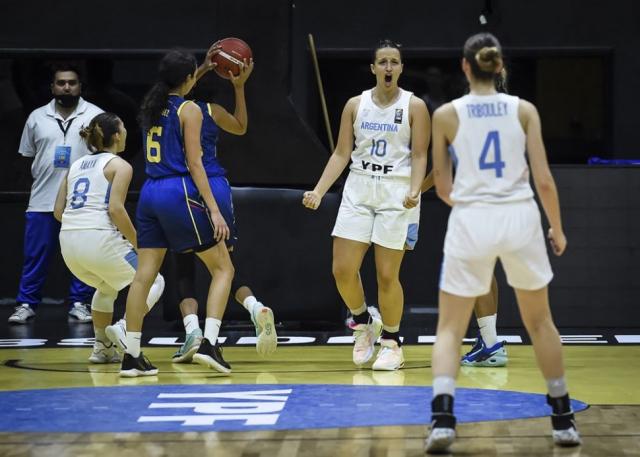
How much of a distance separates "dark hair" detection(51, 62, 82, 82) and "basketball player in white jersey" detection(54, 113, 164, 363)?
10.4 ft

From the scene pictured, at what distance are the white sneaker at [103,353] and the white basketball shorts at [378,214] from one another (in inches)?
62.6

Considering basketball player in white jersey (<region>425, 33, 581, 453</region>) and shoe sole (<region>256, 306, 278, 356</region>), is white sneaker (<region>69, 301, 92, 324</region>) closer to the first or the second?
shoe sole (<region>256, 306, 278, 356</region>)

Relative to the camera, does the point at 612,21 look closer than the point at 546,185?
No

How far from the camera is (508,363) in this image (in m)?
7.70

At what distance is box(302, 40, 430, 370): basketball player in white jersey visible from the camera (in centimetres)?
733

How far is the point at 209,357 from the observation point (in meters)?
7.05

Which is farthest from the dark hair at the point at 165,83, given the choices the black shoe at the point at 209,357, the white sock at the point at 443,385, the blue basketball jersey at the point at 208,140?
the white sock at the point at 443,385

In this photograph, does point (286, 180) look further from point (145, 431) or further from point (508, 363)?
point (145, 431)

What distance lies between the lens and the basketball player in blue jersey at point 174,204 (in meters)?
7.05

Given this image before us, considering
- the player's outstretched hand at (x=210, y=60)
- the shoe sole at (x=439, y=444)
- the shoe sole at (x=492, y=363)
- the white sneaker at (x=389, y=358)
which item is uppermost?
the player's outstretched hand at (x=210, y=60)

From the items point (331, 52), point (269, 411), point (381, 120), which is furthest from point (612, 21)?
point (269, 411)

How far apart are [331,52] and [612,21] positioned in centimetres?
266

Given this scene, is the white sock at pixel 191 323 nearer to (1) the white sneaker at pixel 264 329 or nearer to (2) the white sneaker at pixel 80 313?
(1) the white sneaker at pixel 264 329

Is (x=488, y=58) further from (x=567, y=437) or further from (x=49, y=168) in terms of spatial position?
(x=49, y=168)
